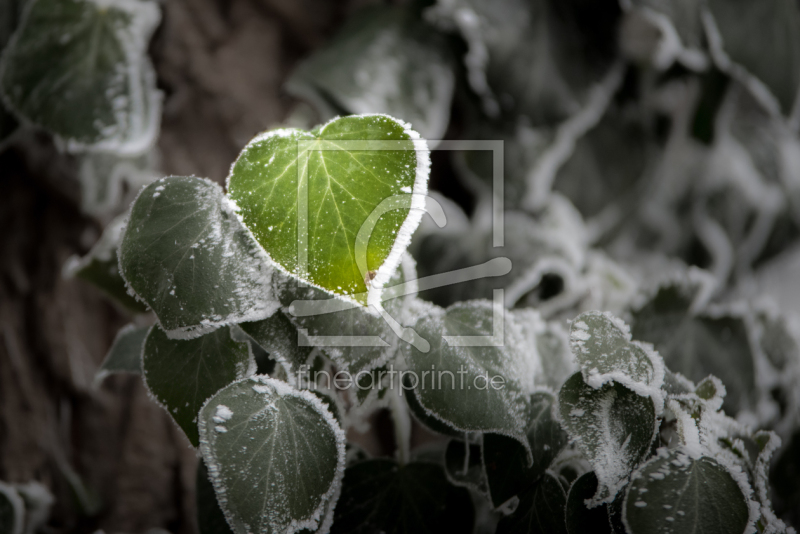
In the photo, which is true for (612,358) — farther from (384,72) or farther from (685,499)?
(384,72)

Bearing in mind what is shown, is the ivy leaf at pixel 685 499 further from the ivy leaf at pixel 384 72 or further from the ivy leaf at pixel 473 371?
the ivy leaf at pixel 384 72

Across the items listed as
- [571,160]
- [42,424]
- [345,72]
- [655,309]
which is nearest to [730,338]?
[655,309]

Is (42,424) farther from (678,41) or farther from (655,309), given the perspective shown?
(678,41)

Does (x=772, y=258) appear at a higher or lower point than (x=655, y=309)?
lower

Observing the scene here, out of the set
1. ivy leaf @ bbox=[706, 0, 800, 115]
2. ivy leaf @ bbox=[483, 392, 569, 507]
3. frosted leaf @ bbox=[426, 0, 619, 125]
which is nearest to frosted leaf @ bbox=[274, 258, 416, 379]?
ivy leaf @ bbox=[483, 392, 569, 507]

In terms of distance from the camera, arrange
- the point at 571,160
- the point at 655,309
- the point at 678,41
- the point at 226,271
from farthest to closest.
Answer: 1. the point at 571,160
2. the point at 678,41
3. the point at 655,309
4. the point at 226,271

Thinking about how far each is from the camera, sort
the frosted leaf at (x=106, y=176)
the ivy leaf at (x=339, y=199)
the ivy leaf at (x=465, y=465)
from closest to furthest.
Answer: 1. the ivy leaf at (x=339, y=199)
2. the ivy leaf at (x=465, y=465)
3. the frosted leaf at (x=106, y=176)

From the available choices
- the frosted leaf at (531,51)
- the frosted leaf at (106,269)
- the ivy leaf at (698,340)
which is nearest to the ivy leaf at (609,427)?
the ivy leaf at (698,340)
